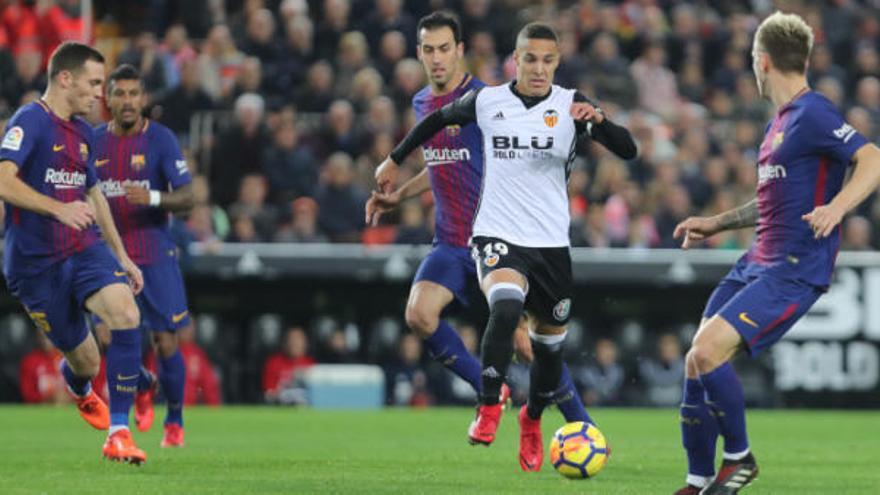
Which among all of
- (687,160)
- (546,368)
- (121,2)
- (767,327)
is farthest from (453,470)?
(121,2)

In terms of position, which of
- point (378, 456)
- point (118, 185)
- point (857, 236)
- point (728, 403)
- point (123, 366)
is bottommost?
point (378, 456)

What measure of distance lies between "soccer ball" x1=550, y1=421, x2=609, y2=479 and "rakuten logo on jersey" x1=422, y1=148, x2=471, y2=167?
2716mm

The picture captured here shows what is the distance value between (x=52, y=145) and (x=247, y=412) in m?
8.01

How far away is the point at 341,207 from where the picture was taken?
2008 cm

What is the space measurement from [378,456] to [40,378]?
828cm

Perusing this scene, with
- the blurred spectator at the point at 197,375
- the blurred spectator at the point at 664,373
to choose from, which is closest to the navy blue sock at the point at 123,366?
the blurred spectator at the point at 197,375

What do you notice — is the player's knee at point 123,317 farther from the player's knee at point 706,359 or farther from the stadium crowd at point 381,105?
the stadium crowd at point 381,105

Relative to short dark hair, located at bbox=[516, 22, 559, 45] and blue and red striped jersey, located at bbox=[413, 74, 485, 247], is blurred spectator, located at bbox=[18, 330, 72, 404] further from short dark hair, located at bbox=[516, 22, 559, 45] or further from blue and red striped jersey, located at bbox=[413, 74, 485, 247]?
short dark hair, located at bbox=[516, 22, 559, 45]

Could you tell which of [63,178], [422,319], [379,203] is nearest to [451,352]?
[422,319]

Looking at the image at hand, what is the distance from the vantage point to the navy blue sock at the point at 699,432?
893 cm

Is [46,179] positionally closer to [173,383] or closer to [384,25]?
[173,383]

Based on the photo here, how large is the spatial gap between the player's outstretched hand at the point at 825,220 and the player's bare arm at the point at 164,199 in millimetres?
6015

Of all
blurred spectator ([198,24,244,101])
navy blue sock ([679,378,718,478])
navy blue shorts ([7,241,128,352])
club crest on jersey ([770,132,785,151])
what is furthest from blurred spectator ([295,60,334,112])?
club crest on jersey ([770,132,785,151])

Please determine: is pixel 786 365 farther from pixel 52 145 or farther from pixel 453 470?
pixel 52 145
